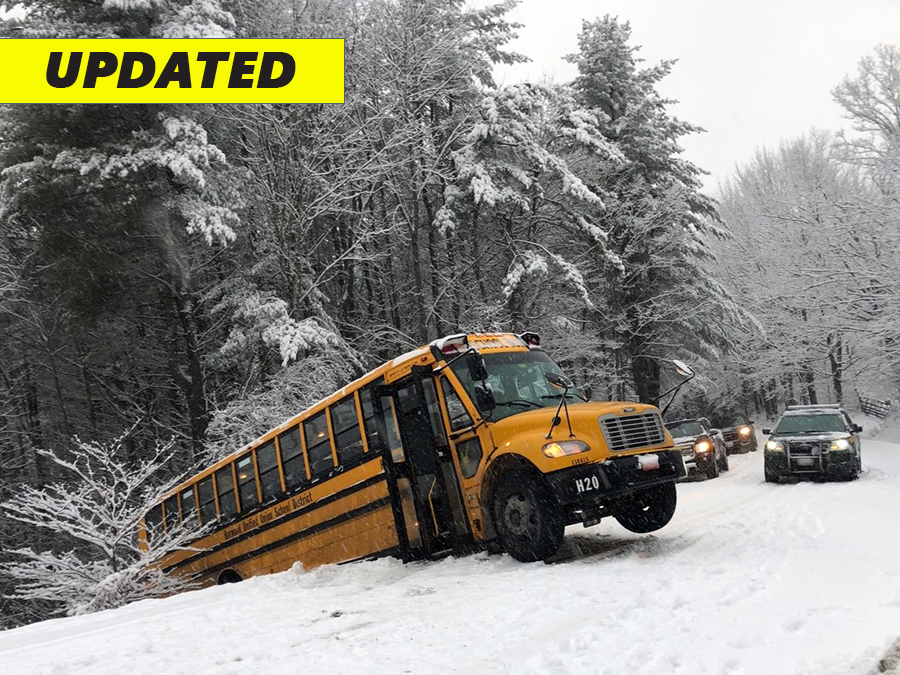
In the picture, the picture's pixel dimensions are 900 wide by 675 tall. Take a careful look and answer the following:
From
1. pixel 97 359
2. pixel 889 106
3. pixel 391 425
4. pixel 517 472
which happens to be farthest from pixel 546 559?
pixel 889 106

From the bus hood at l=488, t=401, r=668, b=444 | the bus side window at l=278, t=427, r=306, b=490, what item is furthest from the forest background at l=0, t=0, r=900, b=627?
the bus hood at l=488, t=401, r=668, b=444

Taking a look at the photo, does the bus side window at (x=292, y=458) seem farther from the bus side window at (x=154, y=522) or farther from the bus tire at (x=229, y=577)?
the bus side window at (x=154, y=522)

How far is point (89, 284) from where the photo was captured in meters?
18.3

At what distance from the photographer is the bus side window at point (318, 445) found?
395 inches

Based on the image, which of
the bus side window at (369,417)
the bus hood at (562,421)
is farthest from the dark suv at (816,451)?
the bus side window at (369,417)

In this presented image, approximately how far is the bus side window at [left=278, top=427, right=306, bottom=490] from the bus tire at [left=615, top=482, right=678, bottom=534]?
4598mm

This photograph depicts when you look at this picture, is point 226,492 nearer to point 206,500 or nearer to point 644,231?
point 206,500

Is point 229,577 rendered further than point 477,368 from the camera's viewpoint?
Yes

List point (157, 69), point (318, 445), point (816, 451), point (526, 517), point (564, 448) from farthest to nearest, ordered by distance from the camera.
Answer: point (157, 69) → point (816, 451) → point (318, 445) → point (526, 517) → point (564, 448)

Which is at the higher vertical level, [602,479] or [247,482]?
[247,482]

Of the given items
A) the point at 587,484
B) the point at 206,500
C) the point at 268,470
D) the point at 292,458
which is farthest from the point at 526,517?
the point at 206,500

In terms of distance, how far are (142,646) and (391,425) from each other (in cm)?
413

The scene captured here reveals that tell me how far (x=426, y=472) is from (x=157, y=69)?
13.1m

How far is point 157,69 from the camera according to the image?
55.5 ft
